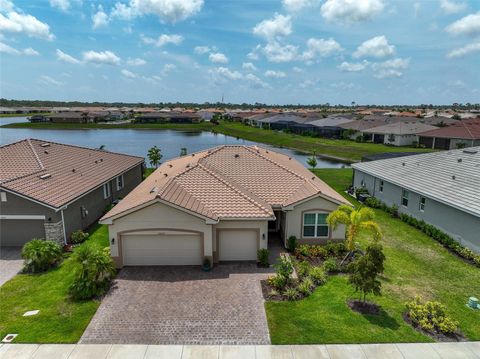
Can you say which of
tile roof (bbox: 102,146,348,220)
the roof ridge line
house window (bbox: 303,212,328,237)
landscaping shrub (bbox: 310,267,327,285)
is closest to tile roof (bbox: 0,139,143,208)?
tile roof (bbox: 102,146,348,220)

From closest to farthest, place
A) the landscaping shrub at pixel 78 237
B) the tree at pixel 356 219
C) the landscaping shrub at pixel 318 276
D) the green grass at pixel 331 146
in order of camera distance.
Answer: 1. the tree at pixel 356 219
2. the landscaping shrub at pixel 318 276
3. the landscaping shrub at pixel 78 237
4. the green grass at pixel 331 146

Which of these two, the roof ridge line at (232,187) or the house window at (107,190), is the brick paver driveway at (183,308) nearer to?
the roof ridge line at (232,187)

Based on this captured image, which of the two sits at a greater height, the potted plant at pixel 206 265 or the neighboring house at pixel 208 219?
the neighboring house at pixel 208 219

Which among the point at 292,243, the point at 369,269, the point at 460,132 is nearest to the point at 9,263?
the point at 292,243

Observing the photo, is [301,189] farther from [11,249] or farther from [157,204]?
[11,249]

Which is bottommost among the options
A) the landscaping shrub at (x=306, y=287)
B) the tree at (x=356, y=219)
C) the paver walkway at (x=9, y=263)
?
the paver walkway at (x=9, y=263)

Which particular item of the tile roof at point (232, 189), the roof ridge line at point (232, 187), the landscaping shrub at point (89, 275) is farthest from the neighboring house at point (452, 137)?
the landscaping shrub at point (89, 275)

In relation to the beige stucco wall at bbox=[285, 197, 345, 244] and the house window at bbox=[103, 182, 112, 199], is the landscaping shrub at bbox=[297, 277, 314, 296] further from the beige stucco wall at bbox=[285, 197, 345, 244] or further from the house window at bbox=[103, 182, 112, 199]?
the house window at bbox=[103, 182, 112, 199]

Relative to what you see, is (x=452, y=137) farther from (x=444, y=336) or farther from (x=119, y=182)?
(x=444, y=336)
